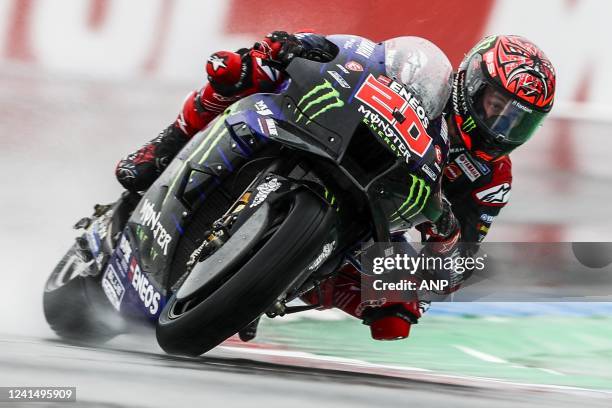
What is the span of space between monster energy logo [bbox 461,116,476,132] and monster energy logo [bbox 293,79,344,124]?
0.78 m

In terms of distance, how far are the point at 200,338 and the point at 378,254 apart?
80 centimetres

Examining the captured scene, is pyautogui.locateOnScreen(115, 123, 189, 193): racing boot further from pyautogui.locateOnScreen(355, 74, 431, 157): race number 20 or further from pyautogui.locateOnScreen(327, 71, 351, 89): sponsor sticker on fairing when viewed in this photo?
pyautogui.locateOnScreen(355, 74, 431, 157): race number 20

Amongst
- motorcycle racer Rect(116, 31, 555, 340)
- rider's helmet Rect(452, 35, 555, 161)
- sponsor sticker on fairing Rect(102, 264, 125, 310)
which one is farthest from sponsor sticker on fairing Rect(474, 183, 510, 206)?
sponsor sticker on fairing Rect(102, 264, 125, 310)

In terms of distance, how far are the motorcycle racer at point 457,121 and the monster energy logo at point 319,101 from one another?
17cm

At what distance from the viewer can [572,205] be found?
6.78 meters

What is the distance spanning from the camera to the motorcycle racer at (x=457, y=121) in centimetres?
393

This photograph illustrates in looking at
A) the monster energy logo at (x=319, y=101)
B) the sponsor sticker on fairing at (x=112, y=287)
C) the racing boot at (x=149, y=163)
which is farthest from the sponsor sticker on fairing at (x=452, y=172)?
the sponsor sticker on fairing at (x=112, y=287)

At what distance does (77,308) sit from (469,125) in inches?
78.9

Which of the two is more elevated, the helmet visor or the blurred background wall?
the helmet visor

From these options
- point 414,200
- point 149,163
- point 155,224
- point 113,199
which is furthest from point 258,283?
point 113,199

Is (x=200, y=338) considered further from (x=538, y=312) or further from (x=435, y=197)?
(x=538, y=312)

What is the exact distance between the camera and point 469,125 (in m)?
4.15

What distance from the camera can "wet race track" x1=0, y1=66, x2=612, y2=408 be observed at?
11.4 feet

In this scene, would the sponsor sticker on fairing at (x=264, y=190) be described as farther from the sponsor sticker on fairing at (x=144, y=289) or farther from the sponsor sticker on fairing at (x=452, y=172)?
the sponsor sticker on fairing at (x=452, y=172)
